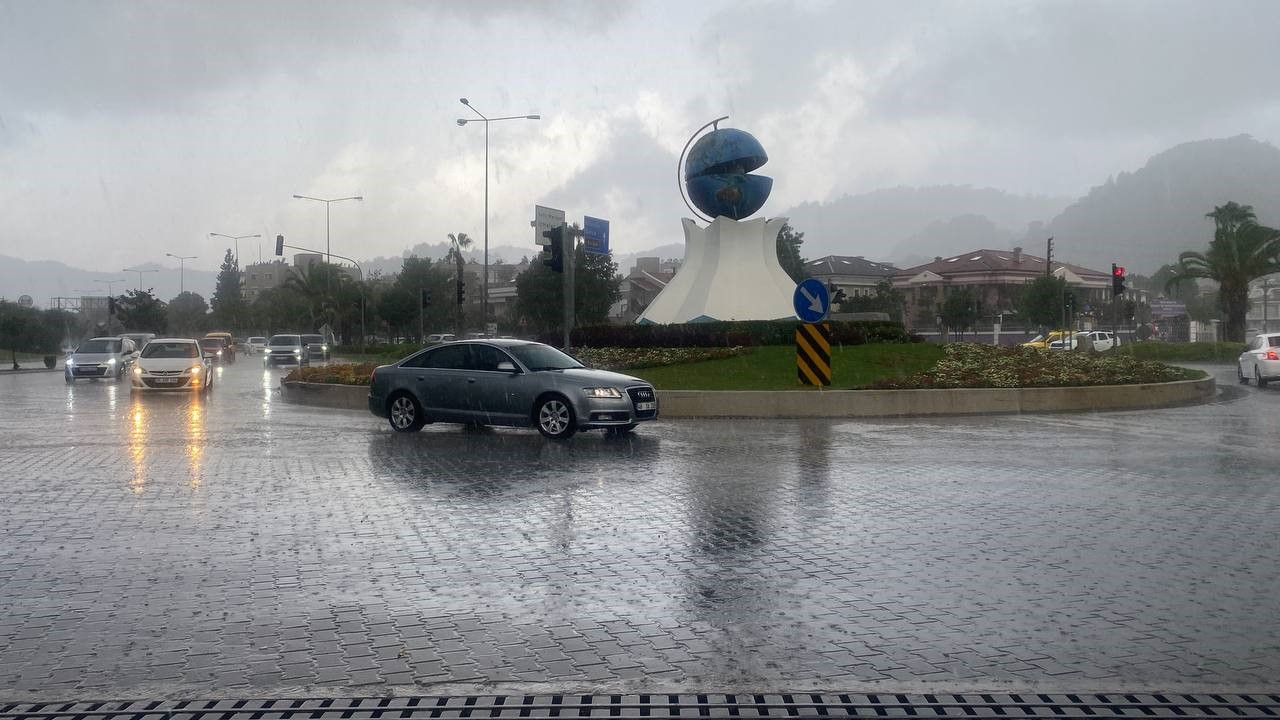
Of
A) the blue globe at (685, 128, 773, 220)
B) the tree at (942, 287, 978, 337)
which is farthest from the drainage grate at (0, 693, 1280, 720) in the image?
the tree at (942, 287, 978, 337)

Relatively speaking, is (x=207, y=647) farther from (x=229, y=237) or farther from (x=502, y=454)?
(x=229, y=237)

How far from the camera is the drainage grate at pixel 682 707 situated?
421 centimetres

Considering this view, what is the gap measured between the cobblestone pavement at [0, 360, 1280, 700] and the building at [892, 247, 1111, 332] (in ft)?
301

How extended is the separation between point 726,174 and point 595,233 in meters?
13.3

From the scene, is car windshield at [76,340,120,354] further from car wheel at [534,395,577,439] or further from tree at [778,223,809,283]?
tree at [778,223,809,283]

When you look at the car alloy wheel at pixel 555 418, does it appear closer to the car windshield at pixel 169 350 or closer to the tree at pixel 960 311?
the car windshield at pixel 169 350

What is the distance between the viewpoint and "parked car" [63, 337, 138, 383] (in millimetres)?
34062

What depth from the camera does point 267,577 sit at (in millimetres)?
6480

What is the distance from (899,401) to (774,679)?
15.3 meters

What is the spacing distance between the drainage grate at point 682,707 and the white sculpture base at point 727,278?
35.6m

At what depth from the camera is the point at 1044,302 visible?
77.5 metres

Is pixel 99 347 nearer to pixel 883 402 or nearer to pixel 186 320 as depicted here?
pixel 883 402

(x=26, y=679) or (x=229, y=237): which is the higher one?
(x=229, y=237)

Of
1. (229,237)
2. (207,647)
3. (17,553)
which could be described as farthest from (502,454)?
(229,237)
